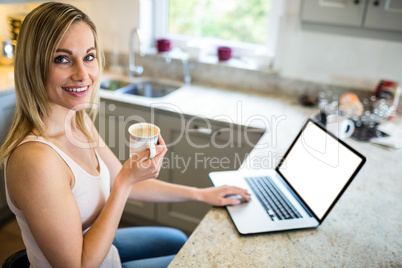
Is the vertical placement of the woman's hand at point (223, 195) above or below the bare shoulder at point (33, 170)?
below

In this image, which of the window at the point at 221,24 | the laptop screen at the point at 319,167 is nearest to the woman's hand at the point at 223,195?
the laptop screen at the point at 319,167

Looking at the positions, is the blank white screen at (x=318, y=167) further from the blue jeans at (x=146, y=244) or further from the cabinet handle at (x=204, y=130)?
the cabinet handle at (x=204, y=130)

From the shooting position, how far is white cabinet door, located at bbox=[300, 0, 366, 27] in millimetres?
1795

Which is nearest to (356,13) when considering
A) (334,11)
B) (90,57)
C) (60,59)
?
(334,11)

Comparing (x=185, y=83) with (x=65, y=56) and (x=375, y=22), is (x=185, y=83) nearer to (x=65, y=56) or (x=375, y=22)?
(x=375, y=22)

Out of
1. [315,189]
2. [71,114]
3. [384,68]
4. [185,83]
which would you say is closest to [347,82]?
[384,68]

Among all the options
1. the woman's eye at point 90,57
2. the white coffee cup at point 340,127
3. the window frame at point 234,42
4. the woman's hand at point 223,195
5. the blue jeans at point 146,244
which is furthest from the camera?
the window frame at point 234,42

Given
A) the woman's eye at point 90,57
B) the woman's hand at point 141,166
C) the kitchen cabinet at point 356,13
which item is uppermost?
the kitchen cabinet at point 356,13

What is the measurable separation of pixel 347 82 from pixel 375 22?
1.69ft

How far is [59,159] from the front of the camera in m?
0.98

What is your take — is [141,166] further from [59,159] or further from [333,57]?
[333,57]

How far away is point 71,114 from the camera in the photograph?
1171 millimetres

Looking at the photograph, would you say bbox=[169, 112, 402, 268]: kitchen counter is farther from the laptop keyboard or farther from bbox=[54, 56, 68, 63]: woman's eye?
bbox=[54, 56, 68, 63]: woman's eye

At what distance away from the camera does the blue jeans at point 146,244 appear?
4.37 feet
